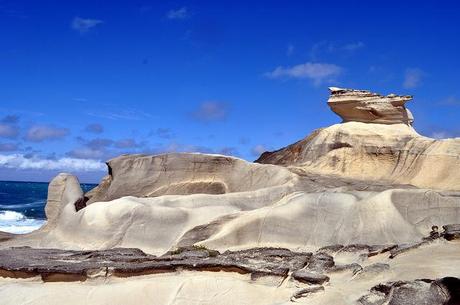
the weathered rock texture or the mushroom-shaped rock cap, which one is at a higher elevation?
the mushroom-shaped rock cap

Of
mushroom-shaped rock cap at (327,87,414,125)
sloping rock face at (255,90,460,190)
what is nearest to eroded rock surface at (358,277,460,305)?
sloping rock face at (255,90,460,190)

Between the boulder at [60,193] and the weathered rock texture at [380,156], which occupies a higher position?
the weathered rock texture at [380,156]

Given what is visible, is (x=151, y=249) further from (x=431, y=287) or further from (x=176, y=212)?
(x=431, y=287)

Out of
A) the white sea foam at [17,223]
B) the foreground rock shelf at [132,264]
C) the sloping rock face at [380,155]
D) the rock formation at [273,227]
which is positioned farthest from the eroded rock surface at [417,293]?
the white sea foam at [17,223]

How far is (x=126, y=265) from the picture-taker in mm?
9594

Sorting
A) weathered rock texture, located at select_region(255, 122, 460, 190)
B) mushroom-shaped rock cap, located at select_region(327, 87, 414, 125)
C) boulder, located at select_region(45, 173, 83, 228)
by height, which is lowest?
boulder, located at select_region(45, 173, 83, 228)

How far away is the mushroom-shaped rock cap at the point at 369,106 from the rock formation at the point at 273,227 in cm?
4

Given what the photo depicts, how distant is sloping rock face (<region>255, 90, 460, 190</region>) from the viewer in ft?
58.9

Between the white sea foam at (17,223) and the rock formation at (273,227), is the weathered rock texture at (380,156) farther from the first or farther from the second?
the white sea foam at (17,223)

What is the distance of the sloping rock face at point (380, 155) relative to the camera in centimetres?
1795

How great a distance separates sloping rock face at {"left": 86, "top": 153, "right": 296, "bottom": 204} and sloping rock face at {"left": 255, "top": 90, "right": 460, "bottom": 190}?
237cm

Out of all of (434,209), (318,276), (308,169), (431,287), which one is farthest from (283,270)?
(308,169)

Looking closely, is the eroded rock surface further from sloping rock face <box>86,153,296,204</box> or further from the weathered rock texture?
sloping rock face <box>86,153,296,204</box>

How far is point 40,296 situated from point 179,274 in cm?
203
